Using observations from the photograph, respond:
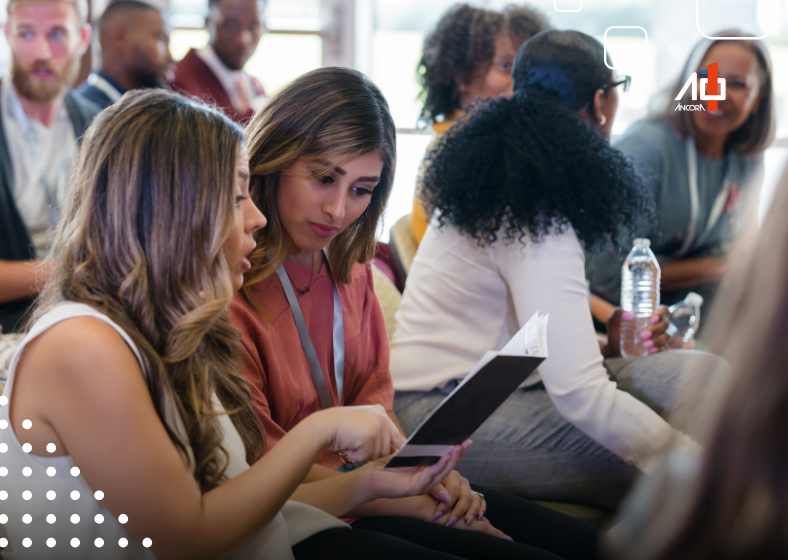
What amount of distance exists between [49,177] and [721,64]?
215 centimetres

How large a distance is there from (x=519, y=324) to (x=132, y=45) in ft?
7.29

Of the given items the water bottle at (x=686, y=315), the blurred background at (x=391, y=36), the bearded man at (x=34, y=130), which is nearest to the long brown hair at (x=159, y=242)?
the bearded man at (x=34, y=130)

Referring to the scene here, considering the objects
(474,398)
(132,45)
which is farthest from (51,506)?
(132,45)

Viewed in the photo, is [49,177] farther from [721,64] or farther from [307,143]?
[721,64]

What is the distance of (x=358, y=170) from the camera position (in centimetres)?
121

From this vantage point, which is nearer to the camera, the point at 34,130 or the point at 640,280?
the point at 640,280

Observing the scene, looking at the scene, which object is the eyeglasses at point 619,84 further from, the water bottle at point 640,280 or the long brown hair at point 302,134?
the long brown hair at point 302,134

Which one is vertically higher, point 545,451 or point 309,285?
point 309,285

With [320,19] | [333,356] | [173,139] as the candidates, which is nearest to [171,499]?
[173,139]

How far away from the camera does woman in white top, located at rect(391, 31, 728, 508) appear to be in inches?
51.2

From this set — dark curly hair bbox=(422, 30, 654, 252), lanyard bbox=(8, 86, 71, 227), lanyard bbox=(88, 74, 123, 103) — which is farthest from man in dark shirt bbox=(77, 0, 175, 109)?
dark curly hair bbox=(422, 30, 654, 252)

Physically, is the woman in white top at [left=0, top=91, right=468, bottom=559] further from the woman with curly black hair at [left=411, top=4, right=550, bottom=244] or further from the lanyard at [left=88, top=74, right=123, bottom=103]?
the lanyard at [left=88, top=74, right=123, bottom=103]

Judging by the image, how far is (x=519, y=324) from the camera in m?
1.41

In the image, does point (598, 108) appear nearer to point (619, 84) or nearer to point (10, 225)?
point (619, 84)
